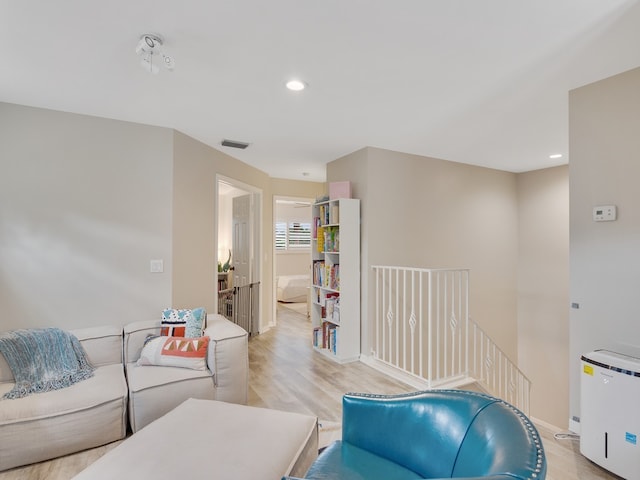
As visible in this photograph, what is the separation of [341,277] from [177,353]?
1.87m

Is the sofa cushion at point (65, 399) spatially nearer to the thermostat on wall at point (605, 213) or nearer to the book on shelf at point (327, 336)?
the book on shelf at point (327, 336)

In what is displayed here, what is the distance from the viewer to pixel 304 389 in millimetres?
3135

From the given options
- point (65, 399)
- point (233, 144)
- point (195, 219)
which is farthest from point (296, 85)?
point (65, 399)

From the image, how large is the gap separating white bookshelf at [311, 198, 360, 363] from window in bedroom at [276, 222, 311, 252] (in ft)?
15.0

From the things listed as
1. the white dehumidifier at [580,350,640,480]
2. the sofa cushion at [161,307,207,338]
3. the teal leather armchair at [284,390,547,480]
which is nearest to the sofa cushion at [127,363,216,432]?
the sofa cushion at [161,307,207,338]

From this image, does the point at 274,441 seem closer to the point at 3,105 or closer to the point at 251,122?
the point at 251,122

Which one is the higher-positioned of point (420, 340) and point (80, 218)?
point (80, 218)

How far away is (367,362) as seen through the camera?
3818 mm

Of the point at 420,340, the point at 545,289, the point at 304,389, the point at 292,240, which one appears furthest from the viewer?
the point at 292,240

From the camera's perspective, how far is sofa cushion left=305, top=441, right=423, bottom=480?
1372 millimetres

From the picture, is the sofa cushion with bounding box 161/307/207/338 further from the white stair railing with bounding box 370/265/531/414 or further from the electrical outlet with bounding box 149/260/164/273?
the white stair railing with bounding box 370/265/531/414

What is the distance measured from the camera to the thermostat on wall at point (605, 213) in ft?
7.56

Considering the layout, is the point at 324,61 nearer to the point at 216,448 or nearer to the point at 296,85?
the point at 296,85

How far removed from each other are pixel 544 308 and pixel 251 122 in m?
4.76
